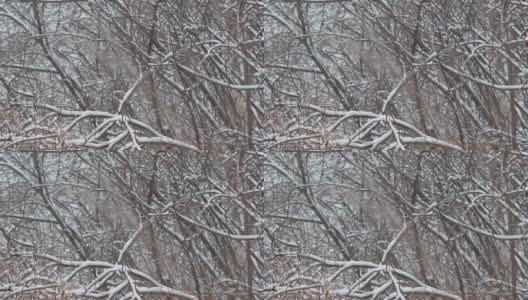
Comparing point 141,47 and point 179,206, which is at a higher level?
point 141,47

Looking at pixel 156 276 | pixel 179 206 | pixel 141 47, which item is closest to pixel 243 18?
pixel 141 47

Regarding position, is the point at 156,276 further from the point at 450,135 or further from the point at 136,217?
the point at 450,135

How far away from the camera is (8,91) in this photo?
15.7 feet

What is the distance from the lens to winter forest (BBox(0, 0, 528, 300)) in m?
4.69

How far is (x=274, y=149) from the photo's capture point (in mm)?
4730

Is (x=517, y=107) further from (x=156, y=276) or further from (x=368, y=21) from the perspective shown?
(x=156, y=276)

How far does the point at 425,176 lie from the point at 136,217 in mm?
1582

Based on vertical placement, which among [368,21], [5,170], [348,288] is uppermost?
[368,21]

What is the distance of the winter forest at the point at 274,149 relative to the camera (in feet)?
15.4

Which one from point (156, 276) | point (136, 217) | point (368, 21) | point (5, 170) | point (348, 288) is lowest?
point (348, 288)

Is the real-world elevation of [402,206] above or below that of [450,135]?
below

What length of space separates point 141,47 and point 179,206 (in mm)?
887

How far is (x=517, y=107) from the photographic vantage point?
4.79 m

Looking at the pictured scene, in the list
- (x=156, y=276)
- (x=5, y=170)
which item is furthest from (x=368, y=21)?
(x=5, y=170)
